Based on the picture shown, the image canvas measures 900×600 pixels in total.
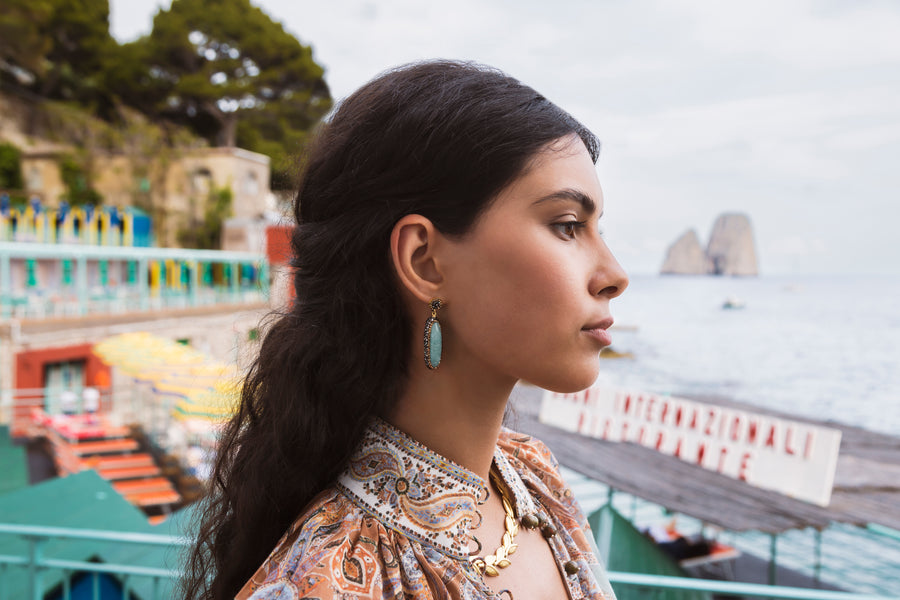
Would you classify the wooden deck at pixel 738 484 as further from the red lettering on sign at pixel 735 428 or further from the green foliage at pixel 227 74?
the green foliage at pixel 227 74

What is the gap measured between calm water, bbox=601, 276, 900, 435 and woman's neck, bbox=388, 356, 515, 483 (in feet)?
58.4

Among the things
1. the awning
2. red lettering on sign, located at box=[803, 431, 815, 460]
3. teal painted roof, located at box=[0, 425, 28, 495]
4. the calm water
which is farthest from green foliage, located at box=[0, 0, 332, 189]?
red lettering on sign, located at box=[803, 431, 815, 460]

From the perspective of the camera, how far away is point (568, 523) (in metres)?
1.19

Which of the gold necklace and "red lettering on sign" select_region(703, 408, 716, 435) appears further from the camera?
"red lettering on sign" select_region(703, 408, 716, 435)

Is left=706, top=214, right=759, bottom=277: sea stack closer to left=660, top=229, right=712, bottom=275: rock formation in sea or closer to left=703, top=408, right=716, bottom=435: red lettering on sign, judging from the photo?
left=660, top=229, right=712, bottom=275: rock formation in sea

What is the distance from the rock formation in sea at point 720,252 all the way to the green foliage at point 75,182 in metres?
106

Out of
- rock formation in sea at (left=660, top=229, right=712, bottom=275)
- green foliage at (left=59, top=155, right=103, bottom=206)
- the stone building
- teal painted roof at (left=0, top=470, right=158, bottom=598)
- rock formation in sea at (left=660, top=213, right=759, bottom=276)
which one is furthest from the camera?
rock formation in sea at (left=660, top=229, right=712, bottom=275)

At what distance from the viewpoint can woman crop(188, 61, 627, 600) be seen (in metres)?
0.87

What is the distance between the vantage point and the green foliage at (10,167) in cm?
2078

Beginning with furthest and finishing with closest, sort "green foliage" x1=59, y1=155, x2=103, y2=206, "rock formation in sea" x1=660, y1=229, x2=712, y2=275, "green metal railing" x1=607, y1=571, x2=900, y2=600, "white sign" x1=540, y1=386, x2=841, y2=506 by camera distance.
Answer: "rock formation in sea" x1=660, y1=229, x2=712, y2=275 → "green foliage" x1=59, y1=155, x2=103, y2=206 → "white sign" x1=540, y1=386, x2=841, y2=506 → "green metal railing" x1=607, y1=571, x2=900, y2=600

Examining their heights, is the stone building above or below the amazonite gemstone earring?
above

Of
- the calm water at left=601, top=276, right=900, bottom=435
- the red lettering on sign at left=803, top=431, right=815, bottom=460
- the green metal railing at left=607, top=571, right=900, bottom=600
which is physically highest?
the green metal railing at left=607, top=571, right=900, bottom=600

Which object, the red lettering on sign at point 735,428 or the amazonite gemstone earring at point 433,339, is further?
the red lettering on sign at point 735,428

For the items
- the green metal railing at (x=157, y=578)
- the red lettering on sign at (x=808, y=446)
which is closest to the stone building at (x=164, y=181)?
the green metal railing at (x=157, y=578)
